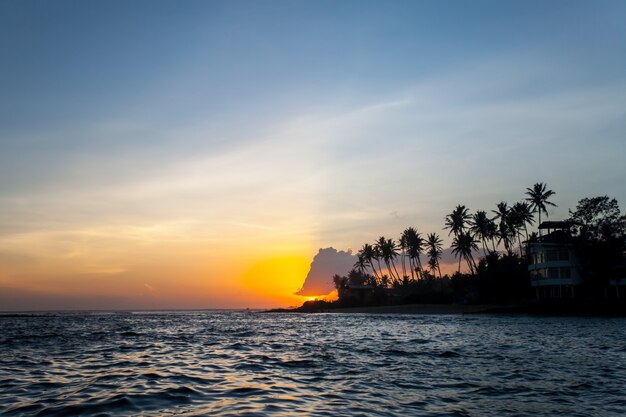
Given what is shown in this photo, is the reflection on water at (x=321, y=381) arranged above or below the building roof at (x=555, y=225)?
below

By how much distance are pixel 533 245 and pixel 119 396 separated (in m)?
85.9

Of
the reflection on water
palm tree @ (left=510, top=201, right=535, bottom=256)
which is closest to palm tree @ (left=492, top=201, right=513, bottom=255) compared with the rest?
palm tree @ (left=510, top=201, right=535, bottom=256)

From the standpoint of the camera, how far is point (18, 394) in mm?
14125

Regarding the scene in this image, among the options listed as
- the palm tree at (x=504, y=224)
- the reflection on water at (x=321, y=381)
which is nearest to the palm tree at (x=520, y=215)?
the palm tree at (x=504, y=224)

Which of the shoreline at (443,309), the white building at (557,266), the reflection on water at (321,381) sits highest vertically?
Answer: the white building at (557,266)

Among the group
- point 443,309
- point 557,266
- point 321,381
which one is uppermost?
point 557,266

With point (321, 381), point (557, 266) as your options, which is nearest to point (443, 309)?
point (557, 266)

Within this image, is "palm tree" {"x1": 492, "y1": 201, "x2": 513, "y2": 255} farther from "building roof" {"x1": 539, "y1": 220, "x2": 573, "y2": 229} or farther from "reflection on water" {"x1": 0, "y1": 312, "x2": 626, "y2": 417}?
"reflection on water" {"x1": 0, "y1": 312, "x2": 626, "y2": 417}

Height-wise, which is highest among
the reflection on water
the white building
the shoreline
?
the white building

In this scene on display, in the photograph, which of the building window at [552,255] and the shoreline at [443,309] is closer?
the building window at [552,255]

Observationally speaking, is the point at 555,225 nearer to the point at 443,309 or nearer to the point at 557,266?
the point at 557,266

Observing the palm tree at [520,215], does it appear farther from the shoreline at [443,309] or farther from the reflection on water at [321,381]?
the reflection on water at [321,381]

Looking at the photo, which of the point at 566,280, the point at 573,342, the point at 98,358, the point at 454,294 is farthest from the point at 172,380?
the point at 454,294

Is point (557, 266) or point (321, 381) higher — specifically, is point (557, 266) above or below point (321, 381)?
above
